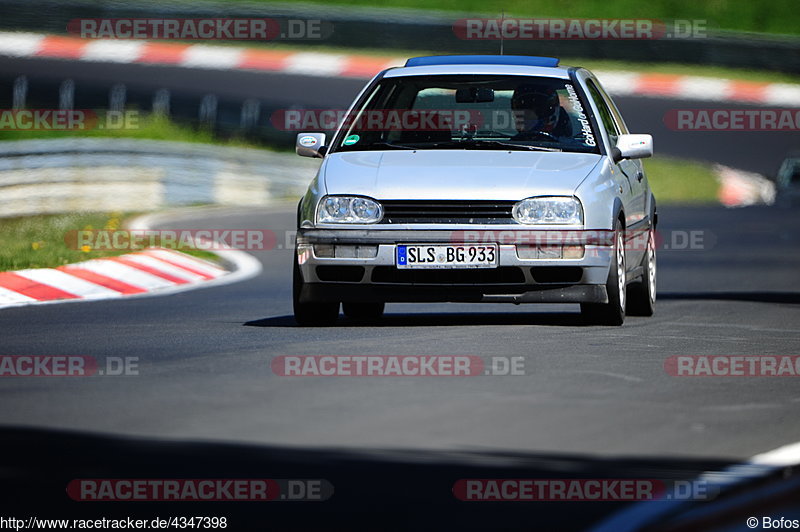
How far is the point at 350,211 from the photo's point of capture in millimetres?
10289

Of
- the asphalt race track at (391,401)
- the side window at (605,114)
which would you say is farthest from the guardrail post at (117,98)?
the side window at (605,114)

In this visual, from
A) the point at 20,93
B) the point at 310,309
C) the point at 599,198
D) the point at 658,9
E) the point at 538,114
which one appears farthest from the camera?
the point at 658,9

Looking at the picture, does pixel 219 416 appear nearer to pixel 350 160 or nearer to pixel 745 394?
pixel 745 394

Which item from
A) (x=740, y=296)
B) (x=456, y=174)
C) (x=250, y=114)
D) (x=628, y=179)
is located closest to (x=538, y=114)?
(x=628, y=179)

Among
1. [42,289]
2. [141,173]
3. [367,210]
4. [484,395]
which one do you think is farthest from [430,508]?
[141,173]

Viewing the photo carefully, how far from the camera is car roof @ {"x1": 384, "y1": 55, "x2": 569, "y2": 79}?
37.8 ft

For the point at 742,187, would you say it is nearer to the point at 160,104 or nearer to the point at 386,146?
the point at 160,104

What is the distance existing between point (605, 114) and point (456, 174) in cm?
198

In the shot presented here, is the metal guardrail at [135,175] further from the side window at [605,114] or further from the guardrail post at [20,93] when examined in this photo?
the side window at [605,114]

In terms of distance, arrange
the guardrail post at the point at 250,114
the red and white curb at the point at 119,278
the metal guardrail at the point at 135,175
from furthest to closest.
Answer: the guardrail post at the point at 250,114 < the metal guardrail at the point at 135,175 < the red and white curb at the point at 119,278

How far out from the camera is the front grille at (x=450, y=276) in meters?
10.2

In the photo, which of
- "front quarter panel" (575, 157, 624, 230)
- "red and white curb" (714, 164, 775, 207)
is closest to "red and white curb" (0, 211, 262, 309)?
"front quarter panel" (575, 157, 624, 230)

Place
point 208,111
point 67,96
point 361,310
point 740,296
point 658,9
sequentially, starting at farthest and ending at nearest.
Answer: point 658,9
point 208,111
point 67,96
point 740,296
point 361,310

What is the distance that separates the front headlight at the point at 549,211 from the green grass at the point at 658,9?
28.6 metres
